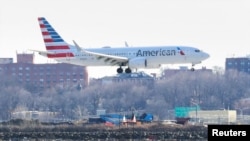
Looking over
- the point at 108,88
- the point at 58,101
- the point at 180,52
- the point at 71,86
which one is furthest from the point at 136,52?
the point at 71,86

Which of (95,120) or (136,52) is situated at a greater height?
(136,52)

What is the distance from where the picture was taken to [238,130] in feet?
91.9

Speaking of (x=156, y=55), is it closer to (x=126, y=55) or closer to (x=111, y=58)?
(x=126, y=55)

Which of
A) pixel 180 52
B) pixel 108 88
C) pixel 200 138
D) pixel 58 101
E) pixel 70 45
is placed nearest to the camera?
pixel 200 138

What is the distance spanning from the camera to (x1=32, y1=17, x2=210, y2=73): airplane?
3629 inches

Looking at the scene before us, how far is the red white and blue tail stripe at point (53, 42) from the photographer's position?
98.2 metres

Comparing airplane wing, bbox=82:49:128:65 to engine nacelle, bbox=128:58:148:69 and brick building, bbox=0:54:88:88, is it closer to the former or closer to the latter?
engine nacelle, bbox=128:58:148:69

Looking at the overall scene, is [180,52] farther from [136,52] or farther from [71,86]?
[71,86]

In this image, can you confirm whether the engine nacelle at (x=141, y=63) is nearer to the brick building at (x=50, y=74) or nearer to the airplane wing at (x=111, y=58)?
the airplane wing at (x=111, y=58)

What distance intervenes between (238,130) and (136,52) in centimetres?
6680

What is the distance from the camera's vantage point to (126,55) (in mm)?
95625

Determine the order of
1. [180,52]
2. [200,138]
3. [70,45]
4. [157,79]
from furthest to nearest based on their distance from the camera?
[157,79], [70,45], [180,52], [200,138]

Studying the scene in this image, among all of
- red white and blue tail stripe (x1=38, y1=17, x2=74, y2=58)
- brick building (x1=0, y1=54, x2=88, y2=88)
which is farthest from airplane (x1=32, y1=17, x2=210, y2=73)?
brick building (x1=0, y1=54, x2=88, y2=88)

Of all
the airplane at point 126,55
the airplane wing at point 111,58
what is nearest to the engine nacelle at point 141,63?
the airplane at point 126,55
